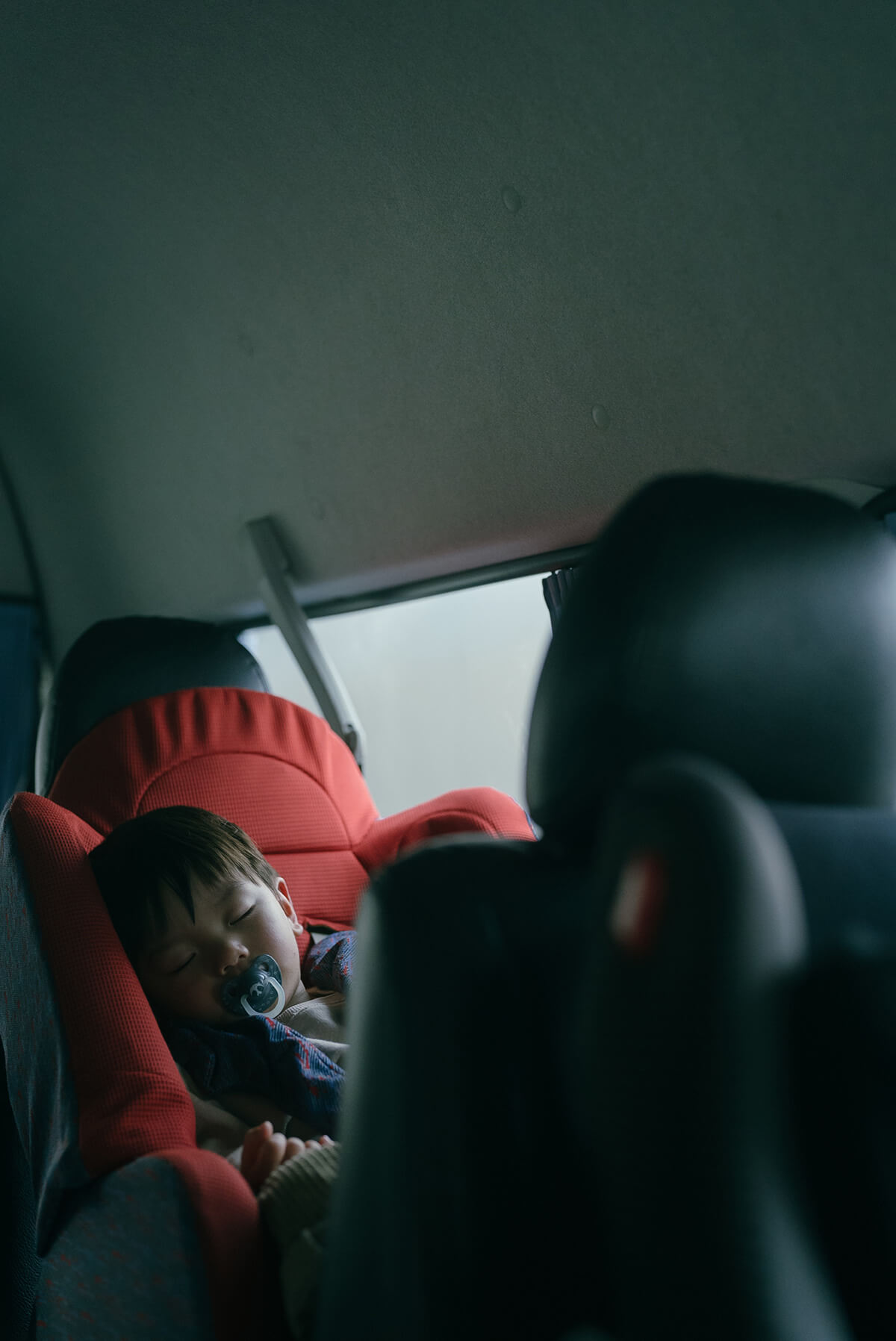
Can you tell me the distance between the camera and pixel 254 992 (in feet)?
4.54

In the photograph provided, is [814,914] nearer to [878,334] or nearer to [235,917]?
[235,917]

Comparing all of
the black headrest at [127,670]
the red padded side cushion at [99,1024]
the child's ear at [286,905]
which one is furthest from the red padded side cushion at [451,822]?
the black headrest at [127,670]

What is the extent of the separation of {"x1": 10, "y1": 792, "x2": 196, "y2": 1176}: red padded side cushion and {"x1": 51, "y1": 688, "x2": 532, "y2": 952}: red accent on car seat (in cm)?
60

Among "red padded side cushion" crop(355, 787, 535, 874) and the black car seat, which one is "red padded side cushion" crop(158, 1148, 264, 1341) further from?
"red padded side cushion" crop(355, 787, 535, 874)

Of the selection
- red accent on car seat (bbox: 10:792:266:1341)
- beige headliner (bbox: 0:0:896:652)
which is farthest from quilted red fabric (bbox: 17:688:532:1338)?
→ beige headliner (bbox: 0:0:896:652)

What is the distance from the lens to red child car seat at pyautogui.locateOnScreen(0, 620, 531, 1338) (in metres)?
0.91

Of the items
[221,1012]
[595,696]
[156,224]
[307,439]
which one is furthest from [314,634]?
[595,696]

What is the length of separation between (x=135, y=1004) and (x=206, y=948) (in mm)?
261

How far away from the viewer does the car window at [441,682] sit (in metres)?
2.56

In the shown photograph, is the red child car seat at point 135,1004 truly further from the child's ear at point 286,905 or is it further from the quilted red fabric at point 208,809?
the child's ear at point 286,905

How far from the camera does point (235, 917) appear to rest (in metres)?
1.45

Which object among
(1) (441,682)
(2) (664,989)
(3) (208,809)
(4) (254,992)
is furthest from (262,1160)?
(1) (441,682)

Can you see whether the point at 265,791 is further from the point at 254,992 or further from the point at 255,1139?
the point at 255,1139

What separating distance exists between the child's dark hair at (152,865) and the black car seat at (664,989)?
2.70 ft
